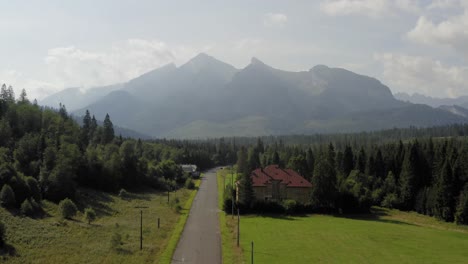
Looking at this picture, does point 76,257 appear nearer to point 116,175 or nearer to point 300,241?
point 300,241

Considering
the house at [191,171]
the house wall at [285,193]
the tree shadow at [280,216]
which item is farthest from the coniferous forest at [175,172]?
the house at [191,171]

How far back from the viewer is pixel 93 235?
189ft

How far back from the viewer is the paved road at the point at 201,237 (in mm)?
48312

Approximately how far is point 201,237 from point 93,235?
1443 cm

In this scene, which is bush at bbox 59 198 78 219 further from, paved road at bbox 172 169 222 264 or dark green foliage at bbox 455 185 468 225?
dark green foliage at bbox 455 185 468 225

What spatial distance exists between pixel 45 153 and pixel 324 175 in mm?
56953

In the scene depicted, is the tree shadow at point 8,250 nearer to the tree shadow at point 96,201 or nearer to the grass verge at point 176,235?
the grass verge at point 176,235

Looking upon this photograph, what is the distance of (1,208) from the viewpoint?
202 ft

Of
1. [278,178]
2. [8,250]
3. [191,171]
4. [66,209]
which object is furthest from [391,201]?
[191,171]

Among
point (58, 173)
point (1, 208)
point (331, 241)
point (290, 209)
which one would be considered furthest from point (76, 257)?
point (290, 209)

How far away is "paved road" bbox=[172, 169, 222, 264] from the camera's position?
1902 inches

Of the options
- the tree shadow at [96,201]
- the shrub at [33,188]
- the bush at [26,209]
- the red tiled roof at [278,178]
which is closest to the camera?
the bush at [26,209]

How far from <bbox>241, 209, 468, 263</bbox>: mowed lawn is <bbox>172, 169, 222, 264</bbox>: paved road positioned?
392 cm

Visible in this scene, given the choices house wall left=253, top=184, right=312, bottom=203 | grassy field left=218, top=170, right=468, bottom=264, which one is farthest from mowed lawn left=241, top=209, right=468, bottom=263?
house wall left=253, top=184, right=312, bottom=203
